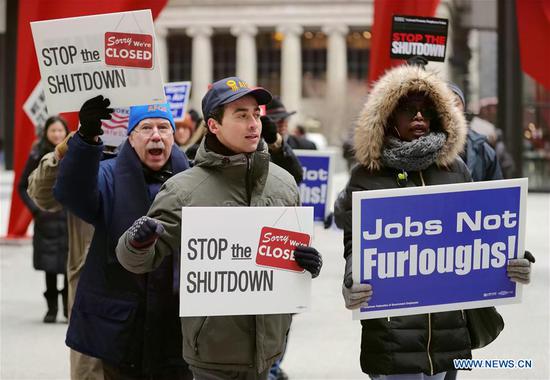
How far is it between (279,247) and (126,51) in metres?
1.84

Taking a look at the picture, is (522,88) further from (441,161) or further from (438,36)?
(441,161)

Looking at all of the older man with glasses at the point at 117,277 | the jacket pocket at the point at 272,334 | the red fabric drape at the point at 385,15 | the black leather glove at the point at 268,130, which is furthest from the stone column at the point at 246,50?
the jacket pocket at the point at 272,334

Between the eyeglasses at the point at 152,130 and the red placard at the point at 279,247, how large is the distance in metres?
1.08

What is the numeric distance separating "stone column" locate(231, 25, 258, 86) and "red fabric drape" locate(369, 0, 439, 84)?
88.4 metres

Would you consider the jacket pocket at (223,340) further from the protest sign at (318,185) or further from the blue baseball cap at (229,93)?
the protest sign at (318,185)

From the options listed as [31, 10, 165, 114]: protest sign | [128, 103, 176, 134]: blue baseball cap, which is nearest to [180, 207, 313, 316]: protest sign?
[128, 103, 176, 134]: blue baseball cap

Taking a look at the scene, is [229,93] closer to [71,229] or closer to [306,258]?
[306,258]

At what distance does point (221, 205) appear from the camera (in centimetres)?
425

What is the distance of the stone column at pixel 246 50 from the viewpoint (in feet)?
330

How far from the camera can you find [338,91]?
308 ft

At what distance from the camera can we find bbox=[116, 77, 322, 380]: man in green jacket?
4.20 metres

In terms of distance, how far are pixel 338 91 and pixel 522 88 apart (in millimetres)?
68489

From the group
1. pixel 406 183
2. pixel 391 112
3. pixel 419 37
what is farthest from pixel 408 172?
pixel 419 37

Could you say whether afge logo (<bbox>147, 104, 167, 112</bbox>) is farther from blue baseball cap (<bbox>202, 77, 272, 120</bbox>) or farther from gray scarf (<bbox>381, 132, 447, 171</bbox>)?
gray scarf (<bbox>381, 132, 447, 171</bbox>)
